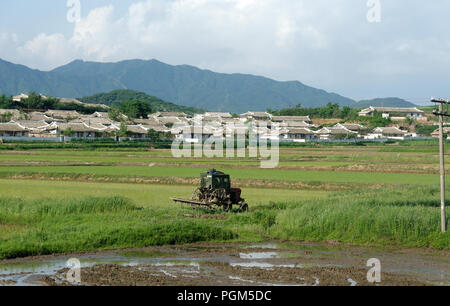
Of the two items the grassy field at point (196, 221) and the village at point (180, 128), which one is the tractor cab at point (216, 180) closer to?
the grassy field at point (196, 221)

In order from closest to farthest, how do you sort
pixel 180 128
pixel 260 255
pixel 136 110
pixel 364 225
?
pixel 260 255, pixel 364 225, pixel 180 128, pixel 136 110

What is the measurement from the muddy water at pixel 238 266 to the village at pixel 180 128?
7107cm

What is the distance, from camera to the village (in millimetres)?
93438

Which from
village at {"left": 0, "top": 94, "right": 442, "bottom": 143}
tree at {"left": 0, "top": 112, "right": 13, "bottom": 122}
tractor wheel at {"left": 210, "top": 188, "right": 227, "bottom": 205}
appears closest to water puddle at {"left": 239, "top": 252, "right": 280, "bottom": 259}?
tractor wheel at {"left": 210, "top": 188, "right": 227, "bottom": 205}

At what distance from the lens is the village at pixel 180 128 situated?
9344 cm

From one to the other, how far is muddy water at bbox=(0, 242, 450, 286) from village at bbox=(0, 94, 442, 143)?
71.1m

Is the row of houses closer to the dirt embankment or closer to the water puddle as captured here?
the water puddle

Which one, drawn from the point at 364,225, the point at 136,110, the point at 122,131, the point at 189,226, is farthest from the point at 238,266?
the point at 136,110

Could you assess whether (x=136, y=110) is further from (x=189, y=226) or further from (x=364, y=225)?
(x=364, y=225)

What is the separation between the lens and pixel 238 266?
477 inches

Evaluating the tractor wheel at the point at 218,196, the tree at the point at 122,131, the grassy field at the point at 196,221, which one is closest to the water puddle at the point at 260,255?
the grassy field at the point at 196,221

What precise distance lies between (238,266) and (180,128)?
99.9m
